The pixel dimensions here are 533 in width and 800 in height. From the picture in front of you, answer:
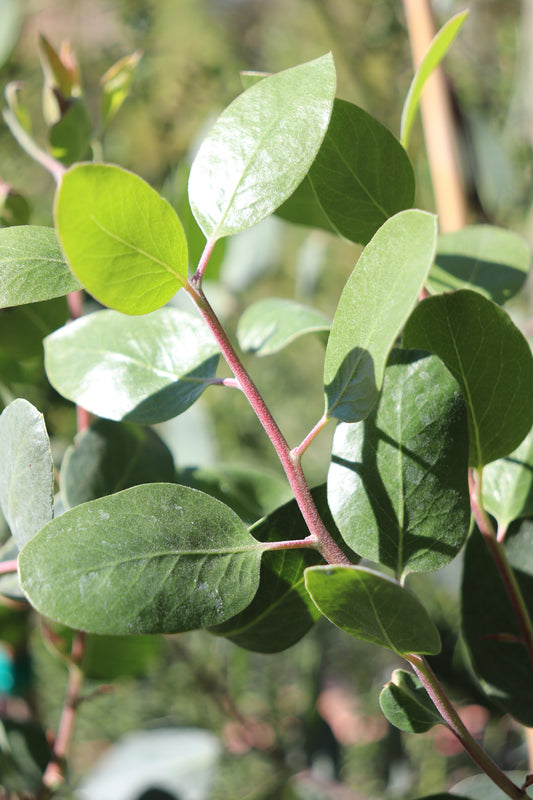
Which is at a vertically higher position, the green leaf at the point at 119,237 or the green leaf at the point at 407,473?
the green leaf at the point at 119,237

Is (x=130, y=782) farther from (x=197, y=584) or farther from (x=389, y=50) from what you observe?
(x=389, y=50)

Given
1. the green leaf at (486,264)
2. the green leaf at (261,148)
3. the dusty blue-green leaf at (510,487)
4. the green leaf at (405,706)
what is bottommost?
the green leaf at (405,706)

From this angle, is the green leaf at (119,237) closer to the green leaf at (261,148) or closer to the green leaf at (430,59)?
the green leaf at (261,148)

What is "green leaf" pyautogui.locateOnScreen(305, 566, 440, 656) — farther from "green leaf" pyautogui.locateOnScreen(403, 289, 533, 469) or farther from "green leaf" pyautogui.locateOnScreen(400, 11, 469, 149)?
"green leaf" pyautogui.locateOnScreen(400, 11, 469, 149)

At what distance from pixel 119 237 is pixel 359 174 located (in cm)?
11

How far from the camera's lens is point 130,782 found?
0.66 meters

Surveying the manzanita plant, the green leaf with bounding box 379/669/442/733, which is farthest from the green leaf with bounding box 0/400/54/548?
the green leaf with bounding box 379/669/442/733

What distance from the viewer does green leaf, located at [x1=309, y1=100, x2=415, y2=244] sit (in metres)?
0.26

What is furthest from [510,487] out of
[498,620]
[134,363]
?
[134,363]

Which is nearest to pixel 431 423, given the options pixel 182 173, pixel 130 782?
pixel 182 173

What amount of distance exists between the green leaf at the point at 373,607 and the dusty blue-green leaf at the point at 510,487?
112mm

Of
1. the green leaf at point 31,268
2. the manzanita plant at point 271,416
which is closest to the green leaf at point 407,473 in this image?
the manzanita plant at point 271,416

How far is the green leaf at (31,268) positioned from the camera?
22 centimetres

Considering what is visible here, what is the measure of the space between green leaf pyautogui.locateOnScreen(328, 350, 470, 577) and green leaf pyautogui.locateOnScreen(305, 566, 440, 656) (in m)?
0.03
